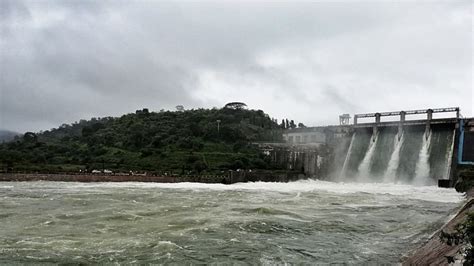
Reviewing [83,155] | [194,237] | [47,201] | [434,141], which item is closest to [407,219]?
[194,237]

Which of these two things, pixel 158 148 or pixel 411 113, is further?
pixel 158 148

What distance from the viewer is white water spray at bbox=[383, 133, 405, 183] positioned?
4781cm

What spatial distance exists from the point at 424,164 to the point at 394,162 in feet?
12.3

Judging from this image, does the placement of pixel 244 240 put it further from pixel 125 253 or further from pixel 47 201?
pixel 47 201

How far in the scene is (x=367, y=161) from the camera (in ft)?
169

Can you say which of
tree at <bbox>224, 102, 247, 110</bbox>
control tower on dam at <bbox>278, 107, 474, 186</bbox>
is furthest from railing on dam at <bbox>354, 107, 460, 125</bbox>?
tree at <bbox>224, 102, 247, 110</bbox>

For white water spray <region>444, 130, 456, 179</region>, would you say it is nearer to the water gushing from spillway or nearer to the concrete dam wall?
the concrete dam wall

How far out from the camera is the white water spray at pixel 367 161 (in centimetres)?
5080

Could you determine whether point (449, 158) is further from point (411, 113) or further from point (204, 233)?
point (204, 233)

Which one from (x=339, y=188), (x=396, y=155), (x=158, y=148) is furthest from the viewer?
(x=158, y=148)

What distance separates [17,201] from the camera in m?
25.5

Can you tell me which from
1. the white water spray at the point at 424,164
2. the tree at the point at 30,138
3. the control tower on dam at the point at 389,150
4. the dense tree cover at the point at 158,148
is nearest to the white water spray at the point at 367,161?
the control tower on dam at the point at 389,150

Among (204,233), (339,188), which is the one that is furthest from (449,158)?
(204,233)

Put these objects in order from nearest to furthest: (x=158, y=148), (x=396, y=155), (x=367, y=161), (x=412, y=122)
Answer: (x=396, y=155) < (x=412, y=122) < (x=367, y=161) < (x=158, y=148)
